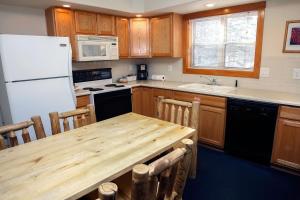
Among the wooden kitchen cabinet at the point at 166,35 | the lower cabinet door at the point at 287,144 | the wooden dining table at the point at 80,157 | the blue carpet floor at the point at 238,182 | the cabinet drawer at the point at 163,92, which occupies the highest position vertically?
the wooden kitchen cabinet at the point at 166,35

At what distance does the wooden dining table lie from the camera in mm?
1015

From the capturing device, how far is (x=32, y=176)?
111cm

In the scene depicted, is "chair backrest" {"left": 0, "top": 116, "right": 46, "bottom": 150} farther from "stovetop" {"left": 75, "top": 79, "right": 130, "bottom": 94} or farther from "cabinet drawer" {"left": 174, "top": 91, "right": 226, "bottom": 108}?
"cabinet drawer" {"left": 174, "top": 91, "right": 226, "bottom": 108}

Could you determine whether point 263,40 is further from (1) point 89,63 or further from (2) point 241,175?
(1) point 89,63

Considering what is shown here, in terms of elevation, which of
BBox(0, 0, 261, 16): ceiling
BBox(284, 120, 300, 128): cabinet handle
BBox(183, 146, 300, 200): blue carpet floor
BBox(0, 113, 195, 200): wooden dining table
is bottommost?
BBox(183, 146, 300, 200): blue carpet floor

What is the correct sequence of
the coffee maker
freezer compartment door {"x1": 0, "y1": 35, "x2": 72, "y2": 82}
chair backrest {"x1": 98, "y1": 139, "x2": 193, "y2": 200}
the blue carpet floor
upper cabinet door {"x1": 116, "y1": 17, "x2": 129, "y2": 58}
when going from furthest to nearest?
1. the coffee maker
2. upper cabinet door {"x1": 116, "y1": 17, "x2": 129, "y2": 58}
3. freezer compartment door {"x1": 0, "y1": 35, "x2": 72, "y2": 82}
4. the blue carpet floor
5. chair backrest {"x1": 98, "y1": 139, "x2": 193, "y2": 200}

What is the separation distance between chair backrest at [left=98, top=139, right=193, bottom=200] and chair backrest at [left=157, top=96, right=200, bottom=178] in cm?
76

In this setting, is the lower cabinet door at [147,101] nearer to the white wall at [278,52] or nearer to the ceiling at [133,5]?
the ceiling at [133,5]

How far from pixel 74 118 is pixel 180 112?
1.00 meters

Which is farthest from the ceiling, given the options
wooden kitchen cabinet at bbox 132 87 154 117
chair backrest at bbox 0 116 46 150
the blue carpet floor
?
the blue carpet floor

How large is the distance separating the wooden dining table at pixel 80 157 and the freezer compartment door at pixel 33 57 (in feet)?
3.50

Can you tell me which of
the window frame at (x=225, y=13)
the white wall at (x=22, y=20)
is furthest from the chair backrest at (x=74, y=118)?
the window frame at (x=225, y=13)

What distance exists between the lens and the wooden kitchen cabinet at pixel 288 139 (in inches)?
89.0

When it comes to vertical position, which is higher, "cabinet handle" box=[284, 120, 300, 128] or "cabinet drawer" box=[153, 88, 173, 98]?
"cabinet drawer" box=[153, 88, 173, 98]
